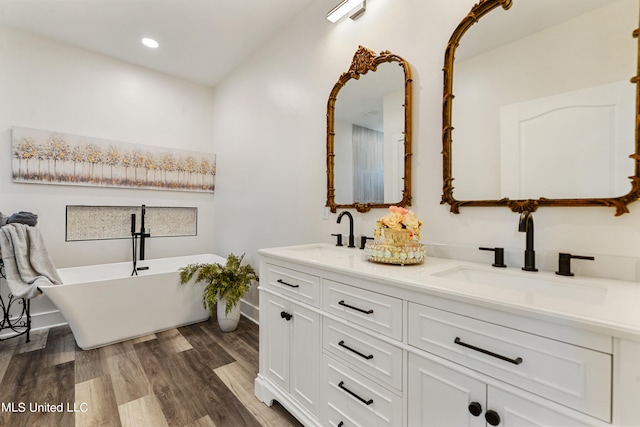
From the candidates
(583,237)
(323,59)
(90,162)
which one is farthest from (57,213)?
(583,237)

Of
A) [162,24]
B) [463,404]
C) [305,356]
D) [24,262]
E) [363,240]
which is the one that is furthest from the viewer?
[162,24]

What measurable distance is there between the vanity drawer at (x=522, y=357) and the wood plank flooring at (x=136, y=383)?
1127 mm

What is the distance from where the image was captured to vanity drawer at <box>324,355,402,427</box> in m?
1.09

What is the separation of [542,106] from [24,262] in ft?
11.4

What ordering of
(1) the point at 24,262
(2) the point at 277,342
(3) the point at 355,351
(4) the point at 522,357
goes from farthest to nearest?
(1) the point at 24,262, (2) the point at 277,342, (3) the point at 355,351, (4) the point at 522,357

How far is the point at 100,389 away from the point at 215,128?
10.1 ft

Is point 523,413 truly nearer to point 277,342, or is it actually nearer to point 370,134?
point 277,342

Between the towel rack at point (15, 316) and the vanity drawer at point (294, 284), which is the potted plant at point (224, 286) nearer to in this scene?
the vanity drawer at point (294, 284)

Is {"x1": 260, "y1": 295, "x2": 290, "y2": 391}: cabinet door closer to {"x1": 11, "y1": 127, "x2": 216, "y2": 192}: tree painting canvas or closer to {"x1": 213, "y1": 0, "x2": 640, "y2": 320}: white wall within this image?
{"x1": 213, "y1": 0, "x2": 640, "y2": 320}: white wall

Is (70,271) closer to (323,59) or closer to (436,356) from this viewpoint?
(323,59)

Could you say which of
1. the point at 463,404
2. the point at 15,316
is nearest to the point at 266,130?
the point at 463,404

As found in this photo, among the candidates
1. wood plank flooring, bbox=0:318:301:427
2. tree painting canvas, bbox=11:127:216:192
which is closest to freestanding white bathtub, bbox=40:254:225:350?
wood plank flooring, bbox=0:318:301:427

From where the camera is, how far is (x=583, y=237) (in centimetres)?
113

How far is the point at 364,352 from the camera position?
3.87ft
